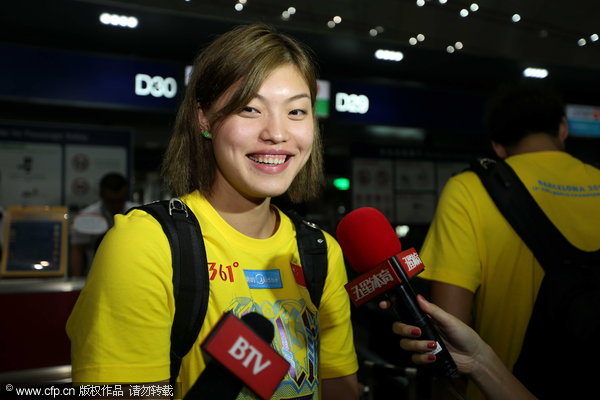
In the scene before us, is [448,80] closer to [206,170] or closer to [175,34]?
[175,34]

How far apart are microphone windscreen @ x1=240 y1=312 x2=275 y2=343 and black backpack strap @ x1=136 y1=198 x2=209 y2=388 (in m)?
0.38

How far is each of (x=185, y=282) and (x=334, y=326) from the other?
1.63 ft

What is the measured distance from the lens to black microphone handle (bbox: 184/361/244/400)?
2.07 ft

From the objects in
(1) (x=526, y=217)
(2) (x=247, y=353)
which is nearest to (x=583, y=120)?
(1) (x=526, y=217)

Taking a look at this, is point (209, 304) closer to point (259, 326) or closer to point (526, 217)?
point (259, 326)

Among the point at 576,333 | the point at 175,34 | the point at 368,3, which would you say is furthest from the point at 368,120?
the point at 576,333

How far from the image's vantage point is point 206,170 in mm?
1290

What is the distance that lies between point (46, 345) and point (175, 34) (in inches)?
147

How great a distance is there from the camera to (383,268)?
1.01 meters

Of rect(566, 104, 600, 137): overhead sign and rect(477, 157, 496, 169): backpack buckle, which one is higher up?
rect(566, 104, 600, 137): overhead sign

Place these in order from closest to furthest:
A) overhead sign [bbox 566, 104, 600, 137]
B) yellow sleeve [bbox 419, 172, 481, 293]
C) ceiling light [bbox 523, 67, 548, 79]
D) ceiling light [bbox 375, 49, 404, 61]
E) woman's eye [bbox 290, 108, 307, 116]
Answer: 1. woman's eye [bbox 290, 108, 307, 116]
2. yellow sleeve [bbox 419, 172, 481, 293]
3. ceiling light [bbox 375, 49, 404, 61]
4. ceiling light [bbox 523, 67, 548, 79]
5. overhead sign [bbox 566, 104, 600, 137]

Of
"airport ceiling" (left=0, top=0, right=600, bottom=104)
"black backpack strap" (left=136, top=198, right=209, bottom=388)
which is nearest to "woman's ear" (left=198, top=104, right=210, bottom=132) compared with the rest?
"black backpack strap" (left=136, top=198, right=209, bottom=388)

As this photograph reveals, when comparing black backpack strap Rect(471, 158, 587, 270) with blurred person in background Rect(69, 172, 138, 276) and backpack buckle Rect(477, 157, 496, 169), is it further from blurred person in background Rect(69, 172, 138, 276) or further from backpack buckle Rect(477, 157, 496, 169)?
blurred person in background Rect(69, 172, 138, 276)

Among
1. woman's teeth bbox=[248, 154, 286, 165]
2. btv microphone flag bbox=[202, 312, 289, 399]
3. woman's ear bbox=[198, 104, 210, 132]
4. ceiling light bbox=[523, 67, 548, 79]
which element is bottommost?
btv microphone flag bbox=[202, 312, 289, 399]
